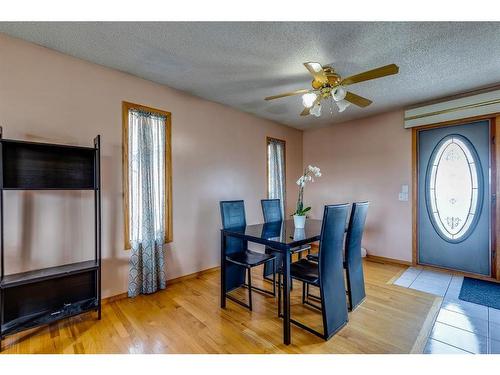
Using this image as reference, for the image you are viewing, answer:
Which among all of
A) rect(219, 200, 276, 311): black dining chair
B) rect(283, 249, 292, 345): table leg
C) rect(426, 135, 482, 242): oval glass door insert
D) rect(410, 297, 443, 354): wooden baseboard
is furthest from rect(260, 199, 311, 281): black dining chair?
rect(426, 135, 482, 242): oval glass door insert

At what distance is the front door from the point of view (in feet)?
10.2

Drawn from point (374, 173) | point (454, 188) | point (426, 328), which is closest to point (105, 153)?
point (426, 328)

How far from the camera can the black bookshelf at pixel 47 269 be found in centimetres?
184

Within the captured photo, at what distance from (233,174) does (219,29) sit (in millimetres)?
2163

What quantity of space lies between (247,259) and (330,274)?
0.85 m

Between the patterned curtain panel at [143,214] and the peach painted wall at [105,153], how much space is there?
0.41ft

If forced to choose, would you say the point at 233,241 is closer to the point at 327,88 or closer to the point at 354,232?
the point at 354,232

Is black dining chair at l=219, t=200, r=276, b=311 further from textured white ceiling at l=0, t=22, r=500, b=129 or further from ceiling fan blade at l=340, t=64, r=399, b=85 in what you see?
ceiling fan blade at l=340, t=64, r=399, b=85

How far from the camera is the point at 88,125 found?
2.40 metres

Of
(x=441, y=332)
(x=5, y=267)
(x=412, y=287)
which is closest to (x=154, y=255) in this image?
(x=5, y=267)

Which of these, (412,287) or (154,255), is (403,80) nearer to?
(412,287)

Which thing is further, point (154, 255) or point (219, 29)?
point (154, 255)

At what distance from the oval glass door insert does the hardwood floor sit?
1318 millimetres

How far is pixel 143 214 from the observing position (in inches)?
106
